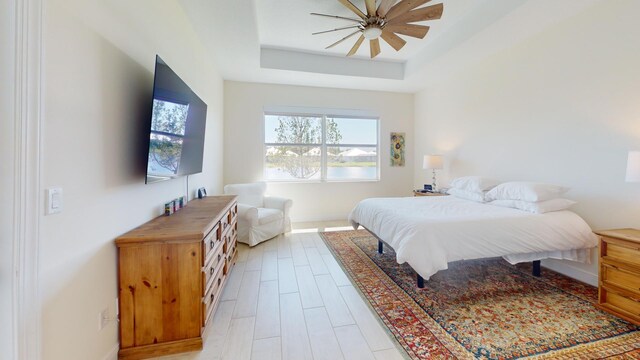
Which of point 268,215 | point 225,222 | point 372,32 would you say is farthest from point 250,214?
point 372,32

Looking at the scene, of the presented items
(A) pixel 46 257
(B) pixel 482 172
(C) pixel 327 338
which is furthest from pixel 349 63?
(A) pixel 46 257

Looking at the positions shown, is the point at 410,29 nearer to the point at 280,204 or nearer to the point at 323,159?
the point at 323,159

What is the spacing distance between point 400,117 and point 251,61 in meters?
3.27

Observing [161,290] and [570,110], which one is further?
[570,110]

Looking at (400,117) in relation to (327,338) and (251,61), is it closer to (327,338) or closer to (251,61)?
(251,61)

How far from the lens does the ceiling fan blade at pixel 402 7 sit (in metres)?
2.25

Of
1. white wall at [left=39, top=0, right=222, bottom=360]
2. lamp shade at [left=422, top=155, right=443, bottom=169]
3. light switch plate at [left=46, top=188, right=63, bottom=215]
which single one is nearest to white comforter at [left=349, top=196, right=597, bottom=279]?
lamp shade at [left=422, top=155, right=443, bottom=169]

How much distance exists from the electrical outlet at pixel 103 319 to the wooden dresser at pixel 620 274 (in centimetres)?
351

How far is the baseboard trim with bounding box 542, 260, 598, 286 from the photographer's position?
7.91 feet

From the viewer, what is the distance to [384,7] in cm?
235

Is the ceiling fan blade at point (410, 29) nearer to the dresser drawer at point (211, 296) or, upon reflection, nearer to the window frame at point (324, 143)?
the window frame at point (324, 143)

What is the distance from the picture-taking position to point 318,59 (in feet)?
13.5

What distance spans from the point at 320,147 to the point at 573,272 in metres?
3.99

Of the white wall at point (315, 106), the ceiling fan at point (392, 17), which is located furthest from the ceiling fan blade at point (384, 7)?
the white wall at point (315, 106)
